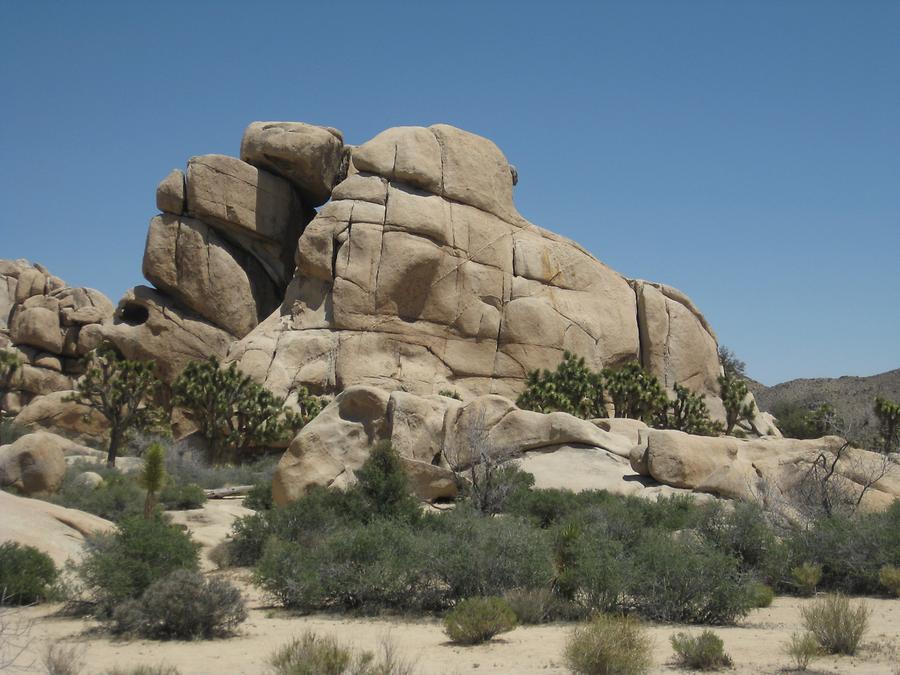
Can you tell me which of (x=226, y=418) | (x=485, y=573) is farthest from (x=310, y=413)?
(x=485, y=573)

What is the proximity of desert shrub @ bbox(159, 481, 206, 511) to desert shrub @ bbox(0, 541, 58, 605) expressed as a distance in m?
11.2

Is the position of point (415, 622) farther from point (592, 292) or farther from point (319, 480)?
point (592, 292)

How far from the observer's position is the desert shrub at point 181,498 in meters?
24.7

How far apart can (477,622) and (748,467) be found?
14.4 meters

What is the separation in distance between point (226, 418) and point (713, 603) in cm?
3117

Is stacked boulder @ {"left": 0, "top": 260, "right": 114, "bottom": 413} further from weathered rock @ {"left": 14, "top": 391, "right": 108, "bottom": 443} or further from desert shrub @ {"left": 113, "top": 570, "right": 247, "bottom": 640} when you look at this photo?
desert shrub @ {"left": 113, "top": 570, "right": 247, "bottom": 640}

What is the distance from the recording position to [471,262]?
4809cm

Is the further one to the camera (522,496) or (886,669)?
(522,496)

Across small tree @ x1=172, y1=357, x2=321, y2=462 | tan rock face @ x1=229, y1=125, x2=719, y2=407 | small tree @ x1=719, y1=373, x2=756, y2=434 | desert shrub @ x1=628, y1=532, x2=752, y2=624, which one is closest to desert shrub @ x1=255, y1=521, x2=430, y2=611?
desert shrub @ x1=628, y1=532, x2=752, y2=624

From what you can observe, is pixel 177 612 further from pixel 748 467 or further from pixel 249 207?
pixel 249 207

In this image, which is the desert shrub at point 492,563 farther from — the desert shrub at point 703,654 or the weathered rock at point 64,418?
the weathered rock at point 64,418

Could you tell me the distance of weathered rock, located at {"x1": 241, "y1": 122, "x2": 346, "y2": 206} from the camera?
50.8 m

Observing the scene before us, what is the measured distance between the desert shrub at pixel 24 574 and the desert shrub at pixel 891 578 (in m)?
12.7

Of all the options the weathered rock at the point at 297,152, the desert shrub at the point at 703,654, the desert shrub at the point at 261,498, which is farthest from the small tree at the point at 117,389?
→ the desert shrub at the point at 703,654
